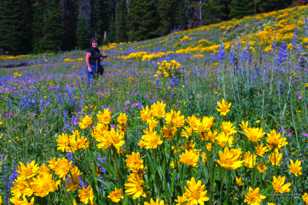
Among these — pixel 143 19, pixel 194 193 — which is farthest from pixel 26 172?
pixel 143 19

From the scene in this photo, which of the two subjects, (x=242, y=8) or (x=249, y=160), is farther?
(x=242, y=8)

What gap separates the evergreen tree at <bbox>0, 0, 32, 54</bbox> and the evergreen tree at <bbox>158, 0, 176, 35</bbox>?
75.0 feet

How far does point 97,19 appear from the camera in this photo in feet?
289

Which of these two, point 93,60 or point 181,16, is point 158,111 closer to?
point 93,60

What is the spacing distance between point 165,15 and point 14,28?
24921 mm

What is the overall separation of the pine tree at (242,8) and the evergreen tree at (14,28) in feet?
114

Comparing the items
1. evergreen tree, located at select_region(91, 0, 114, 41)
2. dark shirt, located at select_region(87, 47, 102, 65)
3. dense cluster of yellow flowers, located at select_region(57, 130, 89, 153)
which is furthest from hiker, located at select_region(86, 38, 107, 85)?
evergreen tree, located at select_region(91, 0, 114, 41)

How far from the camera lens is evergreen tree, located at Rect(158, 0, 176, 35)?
207 feet

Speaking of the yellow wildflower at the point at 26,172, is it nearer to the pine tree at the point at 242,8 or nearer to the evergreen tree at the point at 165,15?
the pine tree at the point at 242,8

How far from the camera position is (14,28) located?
62375 mm

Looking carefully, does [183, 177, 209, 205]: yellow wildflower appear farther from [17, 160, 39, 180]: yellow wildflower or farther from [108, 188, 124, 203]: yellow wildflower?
[17, 160, 39, 180]: yellow wildflower

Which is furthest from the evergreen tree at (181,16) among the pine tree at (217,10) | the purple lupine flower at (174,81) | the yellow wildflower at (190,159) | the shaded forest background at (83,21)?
the yellow wildflower at (190,159)

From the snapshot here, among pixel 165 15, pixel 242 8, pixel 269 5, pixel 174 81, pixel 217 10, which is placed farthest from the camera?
pixel 165 15

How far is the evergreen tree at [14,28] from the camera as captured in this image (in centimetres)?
6195
